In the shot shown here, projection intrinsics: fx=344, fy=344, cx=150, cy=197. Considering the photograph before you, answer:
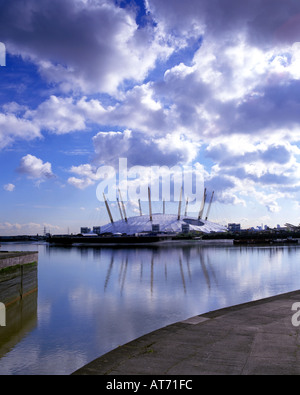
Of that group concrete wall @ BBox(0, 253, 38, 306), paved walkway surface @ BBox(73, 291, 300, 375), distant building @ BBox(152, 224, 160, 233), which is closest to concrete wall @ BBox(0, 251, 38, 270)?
concrete wall @ BBox(0, 253, 38, 306)

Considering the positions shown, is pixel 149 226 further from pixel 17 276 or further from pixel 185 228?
pixel 17 276

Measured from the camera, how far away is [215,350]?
8336 millimetres

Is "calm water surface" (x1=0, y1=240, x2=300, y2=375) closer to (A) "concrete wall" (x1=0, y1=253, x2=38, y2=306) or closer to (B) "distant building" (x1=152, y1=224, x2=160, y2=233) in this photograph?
(A) "concrete wall" (x1=0, y1=253, x2=38, y2=306)

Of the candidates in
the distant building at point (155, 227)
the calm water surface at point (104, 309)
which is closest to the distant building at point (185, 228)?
the distant building at point (155, 227)

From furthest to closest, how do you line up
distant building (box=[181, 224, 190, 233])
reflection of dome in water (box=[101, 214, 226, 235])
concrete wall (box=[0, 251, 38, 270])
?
1. distant building (box=[181, 224, 190, 233])
2. reflection of dome in water (box=[101, 214, 226, 235])
3. concrete wall (box=[0, 251, 38, 270])

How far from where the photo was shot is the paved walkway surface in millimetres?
7156

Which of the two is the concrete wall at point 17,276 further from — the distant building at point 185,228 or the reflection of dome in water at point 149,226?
the distant building at point 185,228

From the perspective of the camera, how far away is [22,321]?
15.6 metres

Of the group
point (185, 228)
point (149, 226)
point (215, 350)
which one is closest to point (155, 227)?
point (149, 226)

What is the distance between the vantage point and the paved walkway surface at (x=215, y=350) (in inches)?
282

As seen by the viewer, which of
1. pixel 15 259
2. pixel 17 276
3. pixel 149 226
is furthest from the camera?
pixel 149 226
